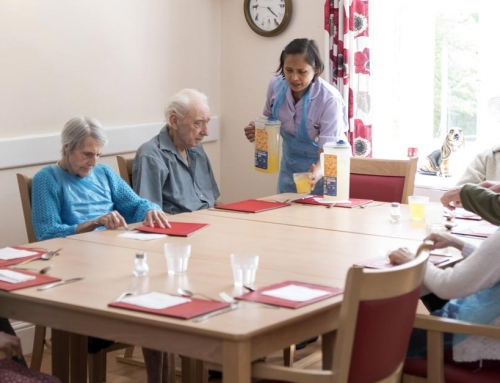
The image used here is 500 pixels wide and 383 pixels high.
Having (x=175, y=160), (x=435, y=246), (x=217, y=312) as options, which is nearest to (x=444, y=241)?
(x=435, y=246)

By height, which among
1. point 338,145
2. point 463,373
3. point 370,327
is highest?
point 338,145

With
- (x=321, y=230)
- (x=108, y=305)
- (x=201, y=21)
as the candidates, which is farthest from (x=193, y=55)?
(x=108, y=305)

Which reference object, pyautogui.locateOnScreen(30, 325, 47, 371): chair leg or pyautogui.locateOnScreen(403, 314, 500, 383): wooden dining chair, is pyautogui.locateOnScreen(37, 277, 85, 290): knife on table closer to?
pyautogui.locateOnScreen(403, 314, 500, 383): wooden dining chair

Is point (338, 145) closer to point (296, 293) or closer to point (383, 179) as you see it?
point (383, 179)

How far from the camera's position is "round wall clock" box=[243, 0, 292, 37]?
16.2 feet

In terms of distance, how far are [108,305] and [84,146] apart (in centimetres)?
131

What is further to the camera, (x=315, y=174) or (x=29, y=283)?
(x=315, y=174)

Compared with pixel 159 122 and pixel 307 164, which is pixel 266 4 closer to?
pixel 159 122

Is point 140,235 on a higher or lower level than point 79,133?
lower

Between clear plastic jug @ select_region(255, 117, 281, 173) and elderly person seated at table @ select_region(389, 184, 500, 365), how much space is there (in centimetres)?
131

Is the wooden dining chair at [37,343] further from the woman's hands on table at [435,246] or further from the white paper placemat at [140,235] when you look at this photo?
the woman's hands on table at [435,246]

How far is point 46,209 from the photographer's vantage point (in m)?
3.17

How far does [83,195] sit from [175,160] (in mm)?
558

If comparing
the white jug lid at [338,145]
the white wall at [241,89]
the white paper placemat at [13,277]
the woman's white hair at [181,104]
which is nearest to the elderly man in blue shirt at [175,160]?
the woman's white hair at [181,104]
